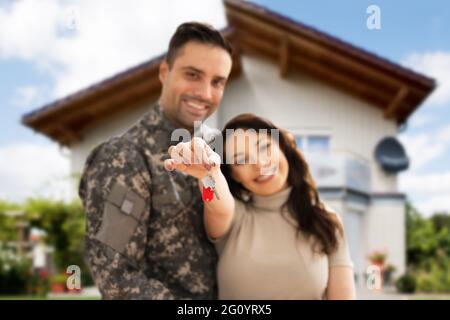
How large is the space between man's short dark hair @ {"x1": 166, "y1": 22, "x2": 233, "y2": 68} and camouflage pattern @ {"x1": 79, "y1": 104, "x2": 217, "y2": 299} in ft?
0.45

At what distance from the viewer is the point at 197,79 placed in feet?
2.89

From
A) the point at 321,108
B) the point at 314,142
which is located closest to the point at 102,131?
the point at 314,142

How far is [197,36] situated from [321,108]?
502cm

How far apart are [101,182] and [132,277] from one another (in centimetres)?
14

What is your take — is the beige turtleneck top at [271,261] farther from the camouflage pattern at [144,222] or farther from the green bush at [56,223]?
the green bush at [56,223]

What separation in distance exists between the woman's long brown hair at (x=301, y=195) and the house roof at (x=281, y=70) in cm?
324

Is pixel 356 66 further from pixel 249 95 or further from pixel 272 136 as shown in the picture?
pixel 272 136

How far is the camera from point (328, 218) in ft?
3.31

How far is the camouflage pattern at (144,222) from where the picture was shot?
0.92m

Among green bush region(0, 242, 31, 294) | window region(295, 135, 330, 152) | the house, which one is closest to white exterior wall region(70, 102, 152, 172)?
the house

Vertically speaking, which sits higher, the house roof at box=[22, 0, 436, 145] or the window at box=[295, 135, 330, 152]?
the house roof at box=[22, 0, 436, 145]

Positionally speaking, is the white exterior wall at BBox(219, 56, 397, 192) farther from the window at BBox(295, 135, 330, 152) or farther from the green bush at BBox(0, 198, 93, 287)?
the green bush at BBox(0, 198, 93, 287)

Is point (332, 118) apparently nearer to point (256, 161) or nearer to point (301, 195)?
point (301, 195)

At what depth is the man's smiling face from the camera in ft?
2.81
